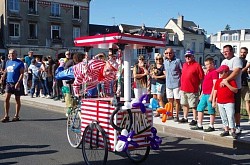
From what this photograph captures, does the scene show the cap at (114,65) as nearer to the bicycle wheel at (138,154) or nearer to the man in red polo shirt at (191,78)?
the bicycle wheel at (138,154)

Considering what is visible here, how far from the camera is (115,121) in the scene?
5.04 metres

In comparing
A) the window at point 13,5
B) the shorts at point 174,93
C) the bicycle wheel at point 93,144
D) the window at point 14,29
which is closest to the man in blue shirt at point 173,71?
Result: the shorts at point 174,93

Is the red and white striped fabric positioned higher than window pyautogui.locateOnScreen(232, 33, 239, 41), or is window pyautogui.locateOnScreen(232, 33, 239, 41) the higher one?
window pyautogui.locateOnScreen(232, 33, 239, 41)

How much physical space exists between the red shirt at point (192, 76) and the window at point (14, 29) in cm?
3256

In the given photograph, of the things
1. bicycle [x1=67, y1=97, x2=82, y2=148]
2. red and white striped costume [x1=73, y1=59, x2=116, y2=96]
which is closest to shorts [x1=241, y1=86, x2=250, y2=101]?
red and white striped costume [x1=73, y1=59, x2=116, y2=96]

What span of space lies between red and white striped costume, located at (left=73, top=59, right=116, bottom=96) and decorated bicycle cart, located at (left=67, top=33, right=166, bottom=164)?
0.45m

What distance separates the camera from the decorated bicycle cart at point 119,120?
195 inches

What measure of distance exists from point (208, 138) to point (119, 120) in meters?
3.11

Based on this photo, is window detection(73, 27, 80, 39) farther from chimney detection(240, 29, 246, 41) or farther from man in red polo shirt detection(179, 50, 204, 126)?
chimney detection(240, 29, 246, 41)

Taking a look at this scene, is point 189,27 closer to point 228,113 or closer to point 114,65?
point 228,113

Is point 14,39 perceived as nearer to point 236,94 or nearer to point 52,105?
point 52,105

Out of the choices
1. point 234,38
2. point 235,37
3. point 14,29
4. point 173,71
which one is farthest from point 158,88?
point 234,38

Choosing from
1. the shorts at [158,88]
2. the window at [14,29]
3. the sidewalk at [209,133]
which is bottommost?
the sidewalk at [209,133]

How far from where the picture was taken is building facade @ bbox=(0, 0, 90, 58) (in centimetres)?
3725
